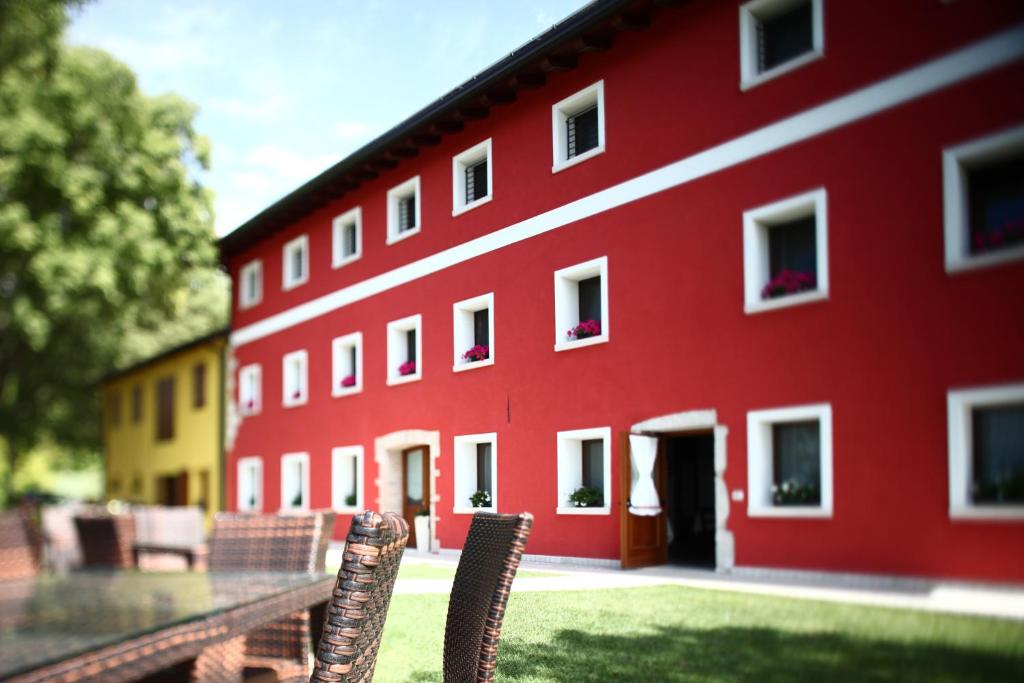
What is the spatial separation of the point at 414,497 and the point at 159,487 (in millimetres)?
5101

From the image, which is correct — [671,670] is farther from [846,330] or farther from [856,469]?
[846,330]

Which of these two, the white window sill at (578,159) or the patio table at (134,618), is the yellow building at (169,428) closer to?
the patio table at (134,618)

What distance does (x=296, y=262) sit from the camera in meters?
4.42

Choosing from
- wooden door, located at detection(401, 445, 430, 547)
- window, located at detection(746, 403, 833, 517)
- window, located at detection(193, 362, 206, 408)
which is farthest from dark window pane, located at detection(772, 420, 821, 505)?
window, located at detection(193, 362, 206, 408)

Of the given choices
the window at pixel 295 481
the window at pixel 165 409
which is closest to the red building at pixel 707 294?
the window at pixel 295 481

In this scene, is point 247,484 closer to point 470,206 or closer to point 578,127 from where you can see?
point 470,206

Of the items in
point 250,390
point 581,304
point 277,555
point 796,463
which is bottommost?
point 277,555

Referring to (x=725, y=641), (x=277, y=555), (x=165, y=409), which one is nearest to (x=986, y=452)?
(x=725, y=641)

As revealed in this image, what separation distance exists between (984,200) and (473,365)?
193 cm

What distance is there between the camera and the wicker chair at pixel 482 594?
2504 mm

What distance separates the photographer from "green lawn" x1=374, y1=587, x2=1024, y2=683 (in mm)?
1542

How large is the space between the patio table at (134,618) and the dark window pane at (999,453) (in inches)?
69.3

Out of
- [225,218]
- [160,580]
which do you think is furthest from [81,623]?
[225,218]

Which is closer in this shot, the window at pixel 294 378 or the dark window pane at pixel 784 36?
the dark window pane at pixel 784 36
